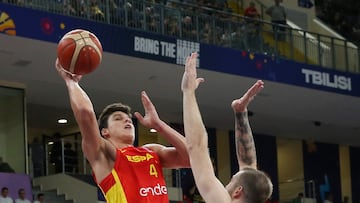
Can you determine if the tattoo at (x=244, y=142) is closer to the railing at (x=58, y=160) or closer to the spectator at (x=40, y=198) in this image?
the spectator at (x=40, y=198)

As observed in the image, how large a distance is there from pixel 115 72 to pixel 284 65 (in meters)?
5.13

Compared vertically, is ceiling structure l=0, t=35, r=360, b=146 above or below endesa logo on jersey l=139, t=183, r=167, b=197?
above

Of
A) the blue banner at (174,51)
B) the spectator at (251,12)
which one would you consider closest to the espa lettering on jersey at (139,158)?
the blue banner at (174,51)

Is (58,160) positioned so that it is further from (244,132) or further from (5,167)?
(244,132)

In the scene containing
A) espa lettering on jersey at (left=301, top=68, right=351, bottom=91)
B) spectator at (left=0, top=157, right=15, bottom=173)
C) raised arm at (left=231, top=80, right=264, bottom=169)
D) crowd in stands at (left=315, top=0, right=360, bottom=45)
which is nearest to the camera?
raised arm at (left=231, top=80, right=264, bottom=169)

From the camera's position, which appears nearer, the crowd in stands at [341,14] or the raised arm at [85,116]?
the raised arm at [85,116]

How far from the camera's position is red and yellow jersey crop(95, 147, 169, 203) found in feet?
25.6

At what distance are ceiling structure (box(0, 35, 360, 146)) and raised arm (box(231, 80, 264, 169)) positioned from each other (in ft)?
49.2

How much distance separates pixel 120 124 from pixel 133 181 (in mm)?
481

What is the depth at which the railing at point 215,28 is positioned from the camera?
22.8 metres

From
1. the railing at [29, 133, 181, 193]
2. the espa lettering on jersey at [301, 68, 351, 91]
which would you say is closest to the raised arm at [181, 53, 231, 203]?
the railing at [29, 133, 181, 193]

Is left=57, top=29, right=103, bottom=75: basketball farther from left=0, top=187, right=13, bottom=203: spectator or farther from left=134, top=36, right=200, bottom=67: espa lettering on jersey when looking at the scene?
left=134, top=36, right=200, bottom=67: espa lettering on jersey

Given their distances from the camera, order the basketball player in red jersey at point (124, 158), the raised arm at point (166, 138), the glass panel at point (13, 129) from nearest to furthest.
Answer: the raised arm at point (166, 138) < the basketball player in red jersey at point (124, 158) < the glass panel at point (13, 129)

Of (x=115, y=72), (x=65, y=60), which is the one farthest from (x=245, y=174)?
(x=115, y=72)
